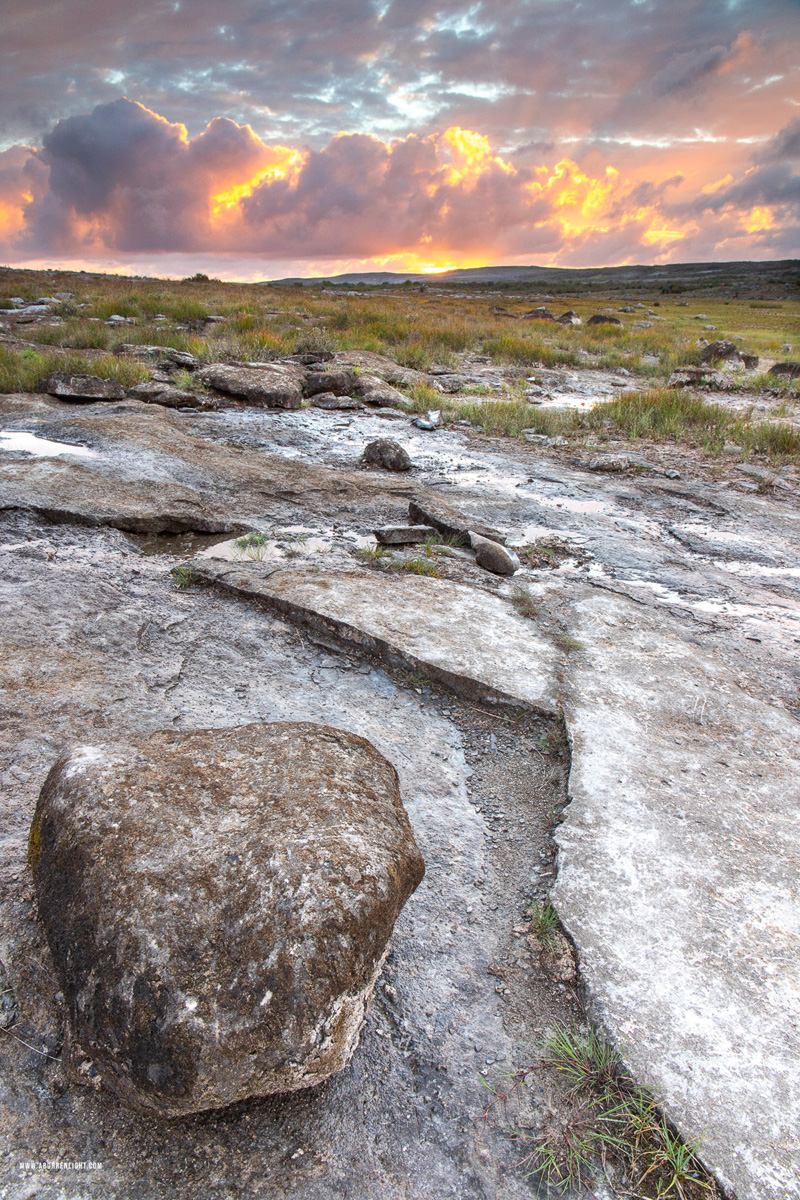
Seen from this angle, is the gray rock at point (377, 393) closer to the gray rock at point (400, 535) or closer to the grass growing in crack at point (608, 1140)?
the gray rock at point (400, 535)

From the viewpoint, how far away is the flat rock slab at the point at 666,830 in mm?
1258

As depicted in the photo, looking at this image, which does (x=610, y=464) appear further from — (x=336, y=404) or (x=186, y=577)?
(x=186, y=577)

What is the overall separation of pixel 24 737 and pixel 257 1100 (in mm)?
1287

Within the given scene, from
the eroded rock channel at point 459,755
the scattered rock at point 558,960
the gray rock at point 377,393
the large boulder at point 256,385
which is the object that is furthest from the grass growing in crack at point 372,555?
the gray rock at point 377,393

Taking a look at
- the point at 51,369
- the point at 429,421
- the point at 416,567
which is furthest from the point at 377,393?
the point at 416,567

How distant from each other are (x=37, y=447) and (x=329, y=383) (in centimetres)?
431

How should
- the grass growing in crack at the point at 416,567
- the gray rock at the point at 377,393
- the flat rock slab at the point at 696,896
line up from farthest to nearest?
the gray rock at the point at 377,393, the grass growing in crack at the point at 416,567, the flat rock slab at the point at 696,896

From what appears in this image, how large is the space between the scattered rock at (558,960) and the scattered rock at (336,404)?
715cm

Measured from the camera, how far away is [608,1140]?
1180mm

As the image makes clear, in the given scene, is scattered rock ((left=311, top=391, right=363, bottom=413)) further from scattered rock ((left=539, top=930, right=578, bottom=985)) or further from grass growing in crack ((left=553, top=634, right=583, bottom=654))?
scattered rock ((left=539, top=930, right=578, bottom=985))

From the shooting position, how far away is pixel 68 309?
15.7 m

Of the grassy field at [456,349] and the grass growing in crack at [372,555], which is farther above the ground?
the grassy field at [456,349]

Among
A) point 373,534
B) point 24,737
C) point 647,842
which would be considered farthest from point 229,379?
point 647,842

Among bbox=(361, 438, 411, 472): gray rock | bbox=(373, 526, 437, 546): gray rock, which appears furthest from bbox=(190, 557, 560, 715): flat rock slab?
bbox=(361, 438, 411, 472): gray rock
